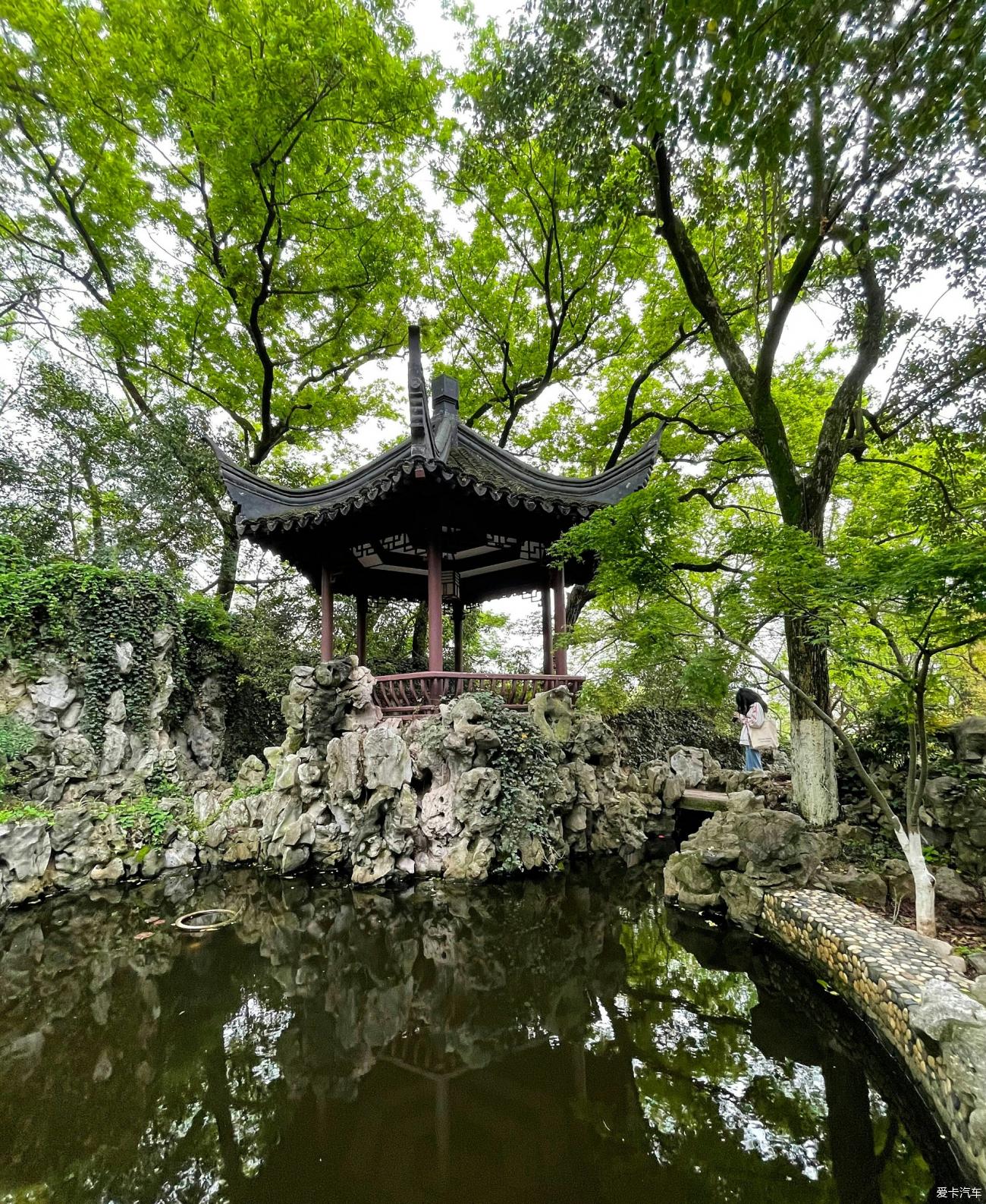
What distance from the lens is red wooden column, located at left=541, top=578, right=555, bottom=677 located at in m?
8.30

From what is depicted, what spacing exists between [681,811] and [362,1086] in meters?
6.82

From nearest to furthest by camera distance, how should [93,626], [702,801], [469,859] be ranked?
[469,859], [93,626], [702,801]

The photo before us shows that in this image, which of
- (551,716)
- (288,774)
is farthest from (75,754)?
(551,716)

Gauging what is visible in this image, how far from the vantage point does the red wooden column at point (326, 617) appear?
25.6ft

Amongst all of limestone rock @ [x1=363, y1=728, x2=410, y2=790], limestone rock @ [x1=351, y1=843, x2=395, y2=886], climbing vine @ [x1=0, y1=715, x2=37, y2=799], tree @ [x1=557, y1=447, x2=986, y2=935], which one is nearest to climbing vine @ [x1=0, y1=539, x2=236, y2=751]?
climbing vine @ [x1=0, y1=715, x2=37, y2=799]

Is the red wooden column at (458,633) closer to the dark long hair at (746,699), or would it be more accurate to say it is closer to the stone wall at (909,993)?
the dark long hair at (746,699)

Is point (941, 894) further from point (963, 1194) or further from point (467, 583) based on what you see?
point (467, 583)

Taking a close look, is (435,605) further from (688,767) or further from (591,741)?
(688,767)

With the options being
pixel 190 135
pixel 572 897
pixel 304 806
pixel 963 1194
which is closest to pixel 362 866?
pixel 304 806

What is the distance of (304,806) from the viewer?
609 centimetres

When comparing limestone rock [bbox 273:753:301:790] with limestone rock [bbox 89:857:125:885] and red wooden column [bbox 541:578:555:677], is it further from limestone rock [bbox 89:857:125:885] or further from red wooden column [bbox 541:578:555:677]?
red wooden column [bbox 541:578:555:677]

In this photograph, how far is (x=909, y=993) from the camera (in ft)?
8.80

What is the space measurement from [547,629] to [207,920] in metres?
5.65

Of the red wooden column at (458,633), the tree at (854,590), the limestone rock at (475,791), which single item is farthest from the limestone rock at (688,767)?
the limestone rock at (475,791)
